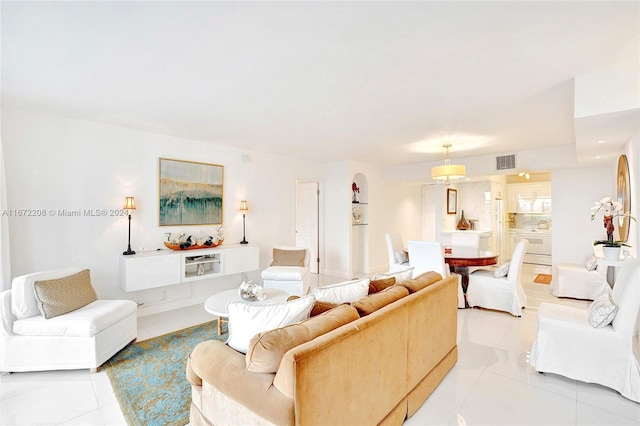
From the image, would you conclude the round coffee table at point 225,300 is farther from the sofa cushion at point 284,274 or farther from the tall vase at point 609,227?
the tall vase at point 609,227

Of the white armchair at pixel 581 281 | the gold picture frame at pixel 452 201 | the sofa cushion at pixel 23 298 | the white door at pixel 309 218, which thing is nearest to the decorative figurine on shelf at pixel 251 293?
the sofa cushion at pixel 23 298

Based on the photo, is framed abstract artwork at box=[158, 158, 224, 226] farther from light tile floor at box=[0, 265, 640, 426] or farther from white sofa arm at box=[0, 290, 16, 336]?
light tile floor at box=[0, 265, 640, 426]

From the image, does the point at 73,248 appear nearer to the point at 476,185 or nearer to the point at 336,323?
the point at 336,323

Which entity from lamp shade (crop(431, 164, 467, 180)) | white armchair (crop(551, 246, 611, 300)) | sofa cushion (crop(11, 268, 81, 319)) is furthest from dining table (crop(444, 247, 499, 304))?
sofa cushion (crop(11, 268, 81, 319))

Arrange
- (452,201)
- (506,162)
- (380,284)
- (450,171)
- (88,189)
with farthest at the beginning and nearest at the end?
(452,201) → (506,162) → (450,171) → (88,189) → (380,284)

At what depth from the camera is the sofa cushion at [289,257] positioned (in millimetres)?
4902

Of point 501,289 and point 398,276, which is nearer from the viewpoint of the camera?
point 398,276

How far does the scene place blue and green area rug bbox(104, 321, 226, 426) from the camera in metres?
2.00

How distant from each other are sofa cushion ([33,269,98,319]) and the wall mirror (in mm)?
5877

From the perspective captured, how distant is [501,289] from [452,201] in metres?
3.99

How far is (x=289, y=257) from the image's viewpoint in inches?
194

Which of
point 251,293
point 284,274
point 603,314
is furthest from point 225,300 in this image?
point 603,314

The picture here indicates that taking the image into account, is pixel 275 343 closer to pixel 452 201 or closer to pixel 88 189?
pixel 88 189

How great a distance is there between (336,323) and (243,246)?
11.0 ft
